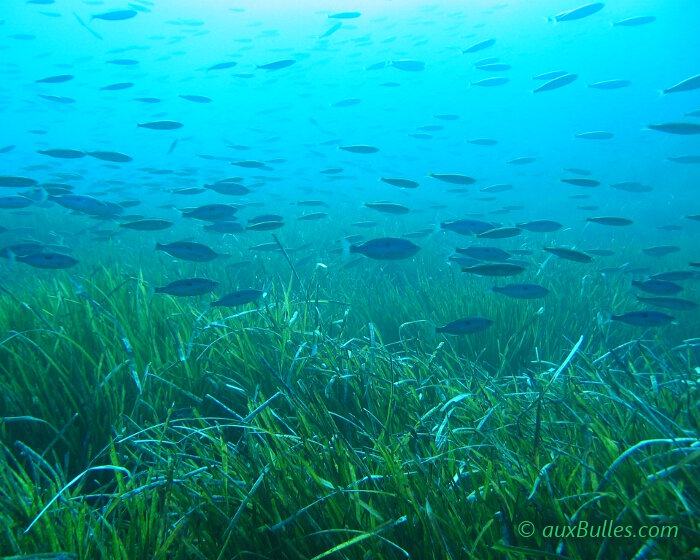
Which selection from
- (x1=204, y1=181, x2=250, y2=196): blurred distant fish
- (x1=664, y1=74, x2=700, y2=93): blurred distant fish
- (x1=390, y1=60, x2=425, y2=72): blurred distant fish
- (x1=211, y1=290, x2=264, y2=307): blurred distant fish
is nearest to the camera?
(x1=211, y1=290, x2=264, y2=307): blurred distant fish

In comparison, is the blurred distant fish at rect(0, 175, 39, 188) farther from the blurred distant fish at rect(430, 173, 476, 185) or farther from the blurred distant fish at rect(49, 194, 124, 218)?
the blurred distant fish at rect(430, 173, 476, 185)

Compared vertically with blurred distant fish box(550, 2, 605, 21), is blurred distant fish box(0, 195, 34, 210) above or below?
below

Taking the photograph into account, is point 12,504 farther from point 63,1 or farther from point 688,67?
point 688,67

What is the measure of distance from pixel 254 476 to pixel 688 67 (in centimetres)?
16768

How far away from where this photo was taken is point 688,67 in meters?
120

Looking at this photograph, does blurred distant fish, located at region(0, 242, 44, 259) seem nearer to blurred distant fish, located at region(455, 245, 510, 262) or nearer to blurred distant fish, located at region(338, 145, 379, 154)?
blurred distant fish, located at region(455, 245, 510, 262)

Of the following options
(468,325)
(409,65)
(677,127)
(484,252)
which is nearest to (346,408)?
(468,325)

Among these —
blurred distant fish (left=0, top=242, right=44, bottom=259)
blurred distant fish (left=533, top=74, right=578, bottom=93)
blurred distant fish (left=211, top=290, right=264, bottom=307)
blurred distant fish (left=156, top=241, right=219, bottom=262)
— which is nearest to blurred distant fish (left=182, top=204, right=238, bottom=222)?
blurred distant fish (left=156, top=241, right=219, bottom=262)

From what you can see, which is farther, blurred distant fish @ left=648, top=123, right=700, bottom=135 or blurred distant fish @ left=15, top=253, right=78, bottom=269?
blurred distant fish @ left=648, top=123, right=700, bottom=135

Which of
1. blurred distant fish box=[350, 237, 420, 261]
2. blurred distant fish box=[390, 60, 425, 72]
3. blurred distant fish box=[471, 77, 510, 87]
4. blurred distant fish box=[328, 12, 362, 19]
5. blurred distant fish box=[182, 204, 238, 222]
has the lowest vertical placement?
blurred distant fish box=[350, 237, 420, 261]

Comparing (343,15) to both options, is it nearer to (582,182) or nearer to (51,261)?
(582,182)

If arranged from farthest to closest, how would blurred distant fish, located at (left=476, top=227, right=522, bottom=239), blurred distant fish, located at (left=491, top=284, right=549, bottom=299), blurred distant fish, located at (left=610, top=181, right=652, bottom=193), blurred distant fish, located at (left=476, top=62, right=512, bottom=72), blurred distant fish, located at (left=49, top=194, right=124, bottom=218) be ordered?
blurred distant fish, located at (left=476, top=62, right=512, bottom=72)
blurred distant fish, located at (left=610, top=181, right=652, bottom=193)
blurred distant fish, located at (left=49, top=194, right=124, bottom=218)
blurred distant fish, located at (left=476, top=227, right=522, bottom=239)
blurred distant fish, located at (left=491, top=284, right=549, bottom=299)

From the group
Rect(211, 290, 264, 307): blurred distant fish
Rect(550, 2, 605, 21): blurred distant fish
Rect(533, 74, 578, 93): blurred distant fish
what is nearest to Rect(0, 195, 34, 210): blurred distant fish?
Rect(211, 290, 264, 307): blurred distant fish

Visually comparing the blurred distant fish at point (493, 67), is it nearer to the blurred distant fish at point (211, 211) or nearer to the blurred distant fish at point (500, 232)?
the blurred distant fish at point (500, 232)
